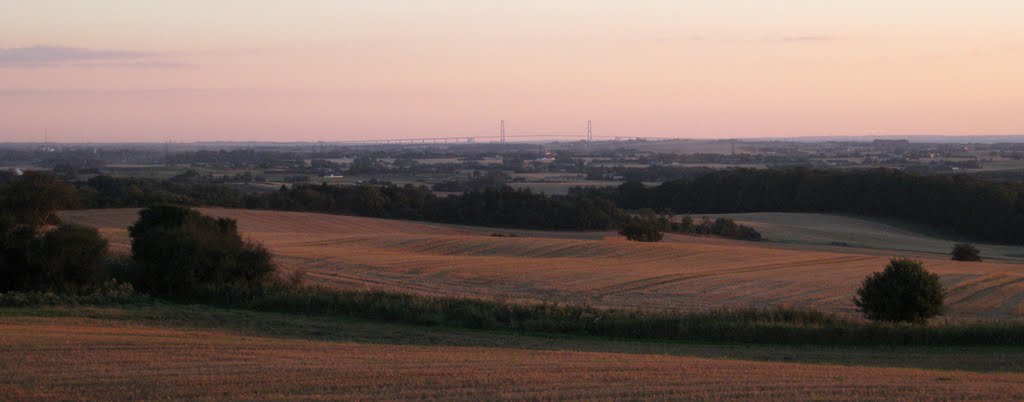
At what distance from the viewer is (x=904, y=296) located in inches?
896

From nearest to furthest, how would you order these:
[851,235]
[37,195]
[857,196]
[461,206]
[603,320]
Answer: [603,320]
[37,195]
[851,235]
[461,206]
[857,196]

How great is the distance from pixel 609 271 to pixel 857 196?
176ft

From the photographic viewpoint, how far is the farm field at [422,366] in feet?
38.8

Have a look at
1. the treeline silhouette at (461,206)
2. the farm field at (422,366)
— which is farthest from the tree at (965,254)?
the farm field at (422,366)

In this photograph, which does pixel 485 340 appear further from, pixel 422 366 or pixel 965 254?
pixel 965 254

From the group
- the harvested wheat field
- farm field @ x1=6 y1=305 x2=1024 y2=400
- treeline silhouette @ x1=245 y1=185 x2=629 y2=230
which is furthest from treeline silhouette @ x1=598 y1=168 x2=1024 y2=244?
farm field @ x1=6 y1=305 x2=1024 y2=400

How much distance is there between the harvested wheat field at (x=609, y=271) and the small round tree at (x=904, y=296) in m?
4.01

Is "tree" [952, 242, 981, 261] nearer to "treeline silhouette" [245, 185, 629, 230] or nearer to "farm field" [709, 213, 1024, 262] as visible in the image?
"farm field" [709, 213, 1024, 262]

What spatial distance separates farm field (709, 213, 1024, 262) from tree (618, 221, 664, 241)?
10.1 meters

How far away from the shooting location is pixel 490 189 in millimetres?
78938

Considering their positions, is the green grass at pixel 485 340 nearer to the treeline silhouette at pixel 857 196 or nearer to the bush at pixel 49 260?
→ the bush at pixel 49 260

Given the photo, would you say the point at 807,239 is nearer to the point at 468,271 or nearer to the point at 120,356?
the point at 468,271

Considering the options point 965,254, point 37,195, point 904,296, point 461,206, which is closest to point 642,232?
point 965,254

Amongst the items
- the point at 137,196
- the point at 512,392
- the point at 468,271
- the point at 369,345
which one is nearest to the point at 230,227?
the point at 468,271
